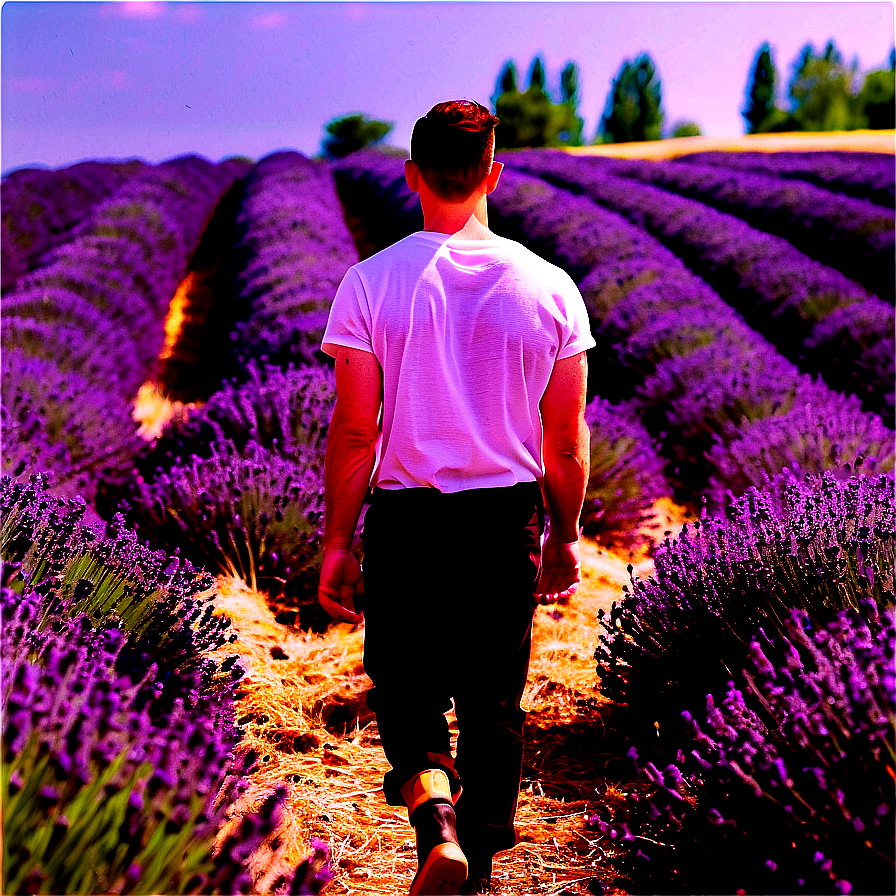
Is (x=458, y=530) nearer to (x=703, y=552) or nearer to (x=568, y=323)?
(x=568, y=323)

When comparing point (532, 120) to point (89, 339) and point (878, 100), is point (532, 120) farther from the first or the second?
point (89, 339)

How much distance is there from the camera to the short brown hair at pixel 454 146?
170 centimetres

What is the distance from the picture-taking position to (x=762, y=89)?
51656mm

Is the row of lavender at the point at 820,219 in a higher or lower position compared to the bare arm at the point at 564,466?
higher

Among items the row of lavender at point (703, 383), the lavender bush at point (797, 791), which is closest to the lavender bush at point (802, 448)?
the row of lavender at point (703, 383)

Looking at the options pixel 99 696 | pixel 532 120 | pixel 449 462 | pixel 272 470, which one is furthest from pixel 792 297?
pixel 532 120

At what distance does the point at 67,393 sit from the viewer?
4656 mm

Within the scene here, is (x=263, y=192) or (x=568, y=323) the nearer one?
(x=568, y=323)

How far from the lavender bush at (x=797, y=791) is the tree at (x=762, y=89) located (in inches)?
2204

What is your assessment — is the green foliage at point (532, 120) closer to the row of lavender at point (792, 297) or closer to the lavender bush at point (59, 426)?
the row of lavender at point (792, 297)

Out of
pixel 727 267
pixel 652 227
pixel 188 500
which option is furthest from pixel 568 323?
pixel 652 227

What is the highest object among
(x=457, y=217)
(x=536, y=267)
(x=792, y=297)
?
(x=457, y=217)

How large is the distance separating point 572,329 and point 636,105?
2098 inches

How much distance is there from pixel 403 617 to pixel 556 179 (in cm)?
1692
